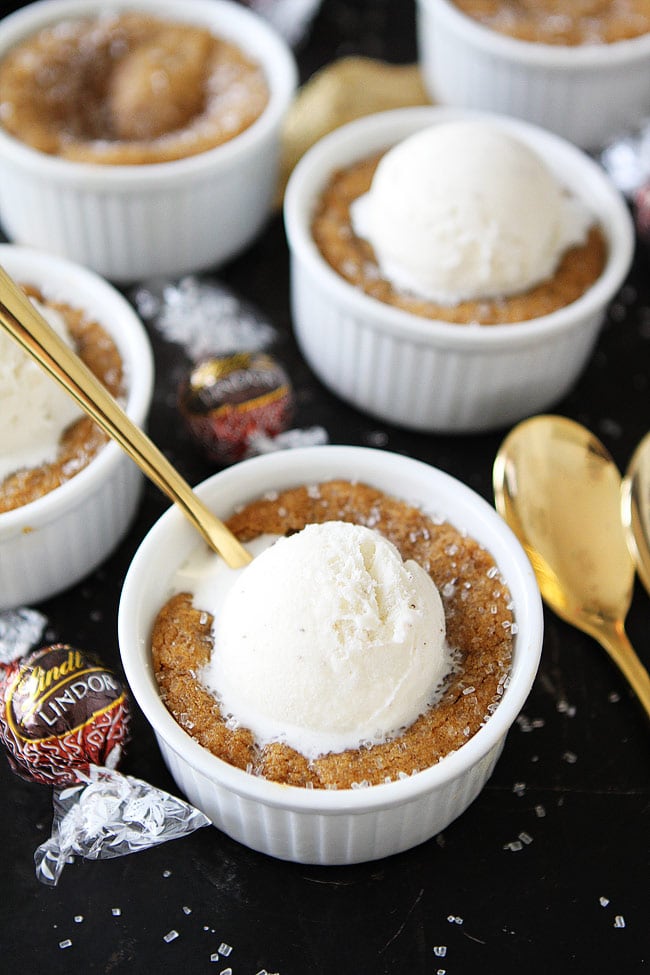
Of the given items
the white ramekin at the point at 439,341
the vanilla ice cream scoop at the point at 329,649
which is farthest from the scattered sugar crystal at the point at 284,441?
the vanilla ice cream scoop at the point at 329,649

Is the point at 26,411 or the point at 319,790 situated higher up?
the point at 26,411

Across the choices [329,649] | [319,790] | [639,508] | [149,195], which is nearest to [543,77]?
[149,195]

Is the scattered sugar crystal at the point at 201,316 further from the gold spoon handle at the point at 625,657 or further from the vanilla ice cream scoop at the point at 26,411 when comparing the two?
the gold spoon handle at the point at 625,657

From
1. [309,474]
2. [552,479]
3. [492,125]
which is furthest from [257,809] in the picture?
[492,125]

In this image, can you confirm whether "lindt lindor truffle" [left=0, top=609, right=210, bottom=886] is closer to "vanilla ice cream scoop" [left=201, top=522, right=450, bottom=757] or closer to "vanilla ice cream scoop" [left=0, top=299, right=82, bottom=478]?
"vanilla ice cream scoop" [left=201, top=522, right=450, bottom=757]

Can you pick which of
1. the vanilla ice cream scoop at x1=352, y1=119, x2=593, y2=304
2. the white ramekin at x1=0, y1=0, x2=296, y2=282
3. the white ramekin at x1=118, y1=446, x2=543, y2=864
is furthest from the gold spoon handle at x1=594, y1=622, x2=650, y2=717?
the white ramekin at x1=0, y1=0, x2=296, y2=282

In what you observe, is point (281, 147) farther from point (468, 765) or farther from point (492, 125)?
point (468, 765)

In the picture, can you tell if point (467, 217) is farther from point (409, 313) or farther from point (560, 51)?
point (560, 51)
